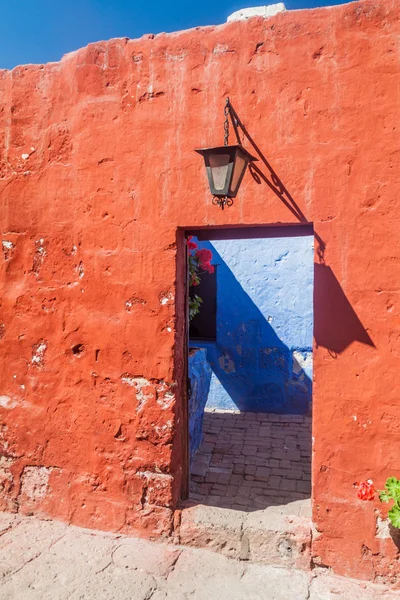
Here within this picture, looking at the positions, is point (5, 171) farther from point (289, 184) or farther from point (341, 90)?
point (341, 90)

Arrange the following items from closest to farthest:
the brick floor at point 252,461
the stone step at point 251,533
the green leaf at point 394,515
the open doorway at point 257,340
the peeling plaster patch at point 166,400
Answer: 1. the green leaf at point 394,515
2. the stone step at point 251,533
3. the peeling plaster patch at point 166,400
4. the brick floor at point 252,461
5. the open doorway at point 257,340

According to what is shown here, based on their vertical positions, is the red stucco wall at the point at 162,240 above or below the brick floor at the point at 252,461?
above

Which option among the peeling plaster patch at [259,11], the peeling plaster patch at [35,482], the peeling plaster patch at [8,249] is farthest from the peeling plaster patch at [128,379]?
the peeling plaster patch at [259,11]

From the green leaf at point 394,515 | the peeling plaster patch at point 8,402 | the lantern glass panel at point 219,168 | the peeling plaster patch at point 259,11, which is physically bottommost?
the green leaf at point 394,515

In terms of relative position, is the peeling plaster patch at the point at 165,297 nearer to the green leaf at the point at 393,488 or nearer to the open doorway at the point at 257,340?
the green leaf at the point at 393,488

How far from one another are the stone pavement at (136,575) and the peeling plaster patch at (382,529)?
287 mm

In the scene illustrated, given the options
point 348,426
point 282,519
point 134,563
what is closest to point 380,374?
point 348,426

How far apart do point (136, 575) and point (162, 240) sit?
6.98ft

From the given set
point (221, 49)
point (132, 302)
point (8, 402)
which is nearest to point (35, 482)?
point (8, 402)

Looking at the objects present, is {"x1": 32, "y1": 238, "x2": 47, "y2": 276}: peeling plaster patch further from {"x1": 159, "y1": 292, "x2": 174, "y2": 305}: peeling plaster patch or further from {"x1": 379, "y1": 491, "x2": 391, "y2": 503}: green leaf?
{"x1": 379, "y1": 491, "x2": 391, "y2": 503}: green leaf

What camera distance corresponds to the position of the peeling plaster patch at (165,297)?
328 cm

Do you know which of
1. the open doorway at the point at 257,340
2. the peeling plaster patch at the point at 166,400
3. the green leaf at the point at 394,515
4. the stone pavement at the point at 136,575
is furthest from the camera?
the open doorway at the point at 257,340

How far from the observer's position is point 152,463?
3.33 metres

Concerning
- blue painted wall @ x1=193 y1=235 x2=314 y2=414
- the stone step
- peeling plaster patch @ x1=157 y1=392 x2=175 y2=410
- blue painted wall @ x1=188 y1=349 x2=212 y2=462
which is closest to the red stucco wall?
peeling plaster patch @ x1=157 y1=392 x2=175 y2=410
